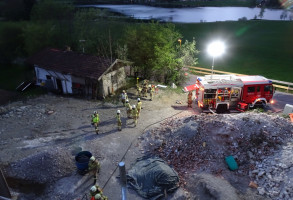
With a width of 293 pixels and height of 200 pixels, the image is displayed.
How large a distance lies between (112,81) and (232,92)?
37.0 feet

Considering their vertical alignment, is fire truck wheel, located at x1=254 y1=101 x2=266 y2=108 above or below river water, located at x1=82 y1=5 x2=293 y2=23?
below

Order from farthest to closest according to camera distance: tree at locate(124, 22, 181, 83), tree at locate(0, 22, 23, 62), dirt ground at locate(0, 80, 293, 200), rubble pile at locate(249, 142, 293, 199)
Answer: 1. tree at locate(0, 22, 23, 62)
2. tree at locate(124, 22, 181, 83)
3. dirt ground at locate(0, 80, 293, 200)
4. rubble pile at locate(249, 142, 293, 199)

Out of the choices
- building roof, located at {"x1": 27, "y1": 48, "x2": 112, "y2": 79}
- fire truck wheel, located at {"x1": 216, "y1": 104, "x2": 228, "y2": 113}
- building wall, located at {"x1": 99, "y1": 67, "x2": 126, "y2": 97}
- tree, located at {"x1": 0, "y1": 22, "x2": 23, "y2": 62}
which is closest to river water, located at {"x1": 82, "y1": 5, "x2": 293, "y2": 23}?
tree, located at {"x1": 0, "y1": 22, "x2": 23, "y2": 62}

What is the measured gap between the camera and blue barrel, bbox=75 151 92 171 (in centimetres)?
1249

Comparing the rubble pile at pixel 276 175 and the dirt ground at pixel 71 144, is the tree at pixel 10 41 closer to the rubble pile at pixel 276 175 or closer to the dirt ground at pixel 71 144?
the dirt ground at pixel 71 144

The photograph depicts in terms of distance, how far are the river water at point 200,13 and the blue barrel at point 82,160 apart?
2423 inches

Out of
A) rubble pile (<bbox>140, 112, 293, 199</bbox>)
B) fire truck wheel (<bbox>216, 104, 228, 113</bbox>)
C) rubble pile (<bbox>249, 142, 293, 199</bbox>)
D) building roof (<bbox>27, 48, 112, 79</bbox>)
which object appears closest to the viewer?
rubble pile (<bbox>249, 142, 293, 199</bbox>)

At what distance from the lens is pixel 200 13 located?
8794cm

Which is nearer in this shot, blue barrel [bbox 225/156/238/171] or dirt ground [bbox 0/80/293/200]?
dirt ground [bbox 0/80/293/200]

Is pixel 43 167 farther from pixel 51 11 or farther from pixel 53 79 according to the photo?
pixel 51 11

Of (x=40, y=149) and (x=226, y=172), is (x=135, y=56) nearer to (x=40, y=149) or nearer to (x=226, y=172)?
(x=40, y=149)

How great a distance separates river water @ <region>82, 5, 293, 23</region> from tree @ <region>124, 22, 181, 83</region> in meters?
45.6

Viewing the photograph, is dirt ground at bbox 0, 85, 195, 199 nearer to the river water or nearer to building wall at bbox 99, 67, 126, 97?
building wall at bbox 99, 67, 126, 97

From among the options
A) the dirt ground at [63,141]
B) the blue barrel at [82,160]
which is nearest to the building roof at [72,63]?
the dirt ground at [63,141]
